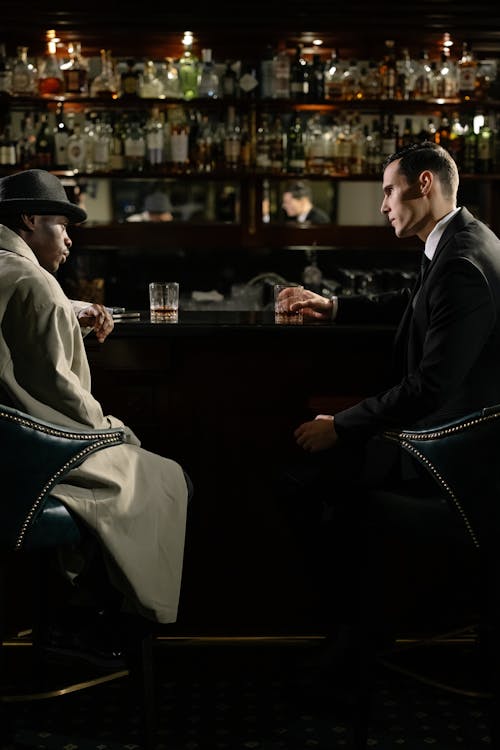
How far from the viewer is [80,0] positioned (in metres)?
5.39

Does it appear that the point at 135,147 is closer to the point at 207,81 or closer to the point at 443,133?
the point at 207,81

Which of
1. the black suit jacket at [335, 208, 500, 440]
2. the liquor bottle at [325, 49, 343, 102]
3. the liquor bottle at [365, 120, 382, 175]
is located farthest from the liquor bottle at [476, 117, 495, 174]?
the black suit jacket at [335, 208, 500, 440]

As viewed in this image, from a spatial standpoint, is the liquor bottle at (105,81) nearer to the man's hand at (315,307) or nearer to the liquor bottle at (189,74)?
the liquor bottle at (189,74)

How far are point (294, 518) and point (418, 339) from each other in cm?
57

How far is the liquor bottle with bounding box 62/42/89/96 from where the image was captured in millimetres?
5602

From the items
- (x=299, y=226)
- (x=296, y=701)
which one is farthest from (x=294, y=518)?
(x=299, y=226)

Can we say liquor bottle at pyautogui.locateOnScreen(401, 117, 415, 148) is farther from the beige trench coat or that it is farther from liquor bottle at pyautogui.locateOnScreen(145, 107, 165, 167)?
the beige trench coat

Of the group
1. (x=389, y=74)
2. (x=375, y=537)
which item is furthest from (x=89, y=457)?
(x=389, y=74)

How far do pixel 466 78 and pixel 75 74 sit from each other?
221cm

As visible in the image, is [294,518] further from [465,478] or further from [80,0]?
[80,0]

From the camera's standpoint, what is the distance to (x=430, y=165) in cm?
268

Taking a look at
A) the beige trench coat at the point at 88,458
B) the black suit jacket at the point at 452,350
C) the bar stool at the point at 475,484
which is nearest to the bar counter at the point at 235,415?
the black suit jacket at the point at 452,350

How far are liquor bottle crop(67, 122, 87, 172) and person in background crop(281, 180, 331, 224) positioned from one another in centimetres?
118

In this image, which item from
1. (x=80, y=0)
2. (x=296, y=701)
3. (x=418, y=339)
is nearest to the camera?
(x=418, y=339)
